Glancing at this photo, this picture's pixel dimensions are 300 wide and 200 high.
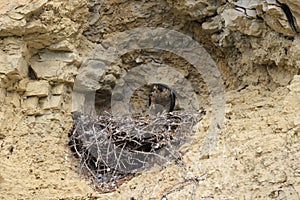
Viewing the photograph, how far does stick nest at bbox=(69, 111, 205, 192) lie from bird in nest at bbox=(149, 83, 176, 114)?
0.51 meters

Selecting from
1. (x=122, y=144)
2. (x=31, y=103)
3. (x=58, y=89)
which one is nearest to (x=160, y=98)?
(x=122, y=144)

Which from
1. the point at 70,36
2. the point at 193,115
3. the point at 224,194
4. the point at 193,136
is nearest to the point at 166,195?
the point at 224,194

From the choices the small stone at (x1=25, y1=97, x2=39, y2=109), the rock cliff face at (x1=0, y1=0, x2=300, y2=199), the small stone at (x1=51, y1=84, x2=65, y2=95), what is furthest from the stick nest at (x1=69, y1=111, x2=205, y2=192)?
the small stone at (x1=25, y1=97, x2=39, y2=109)

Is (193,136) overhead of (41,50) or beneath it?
beneath

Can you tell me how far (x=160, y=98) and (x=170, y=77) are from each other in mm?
272

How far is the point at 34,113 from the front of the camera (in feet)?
18.3

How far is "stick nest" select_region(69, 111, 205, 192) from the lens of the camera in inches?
215

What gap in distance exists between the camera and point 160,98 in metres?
6.48

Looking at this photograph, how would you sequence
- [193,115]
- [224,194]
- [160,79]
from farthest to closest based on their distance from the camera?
[160,79] < [193,115] < [224,194]

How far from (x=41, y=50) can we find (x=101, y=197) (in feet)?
5.45

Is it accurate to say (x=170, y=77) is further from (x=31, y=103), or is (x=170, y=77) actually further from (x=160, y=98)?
(x=31, y=103)

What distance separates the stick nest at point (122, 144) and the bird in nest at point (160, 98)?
509mm

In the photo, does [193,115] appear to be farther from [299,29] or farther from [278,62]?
[299,29]

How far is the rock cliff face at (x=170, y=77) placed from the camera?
4586mm
